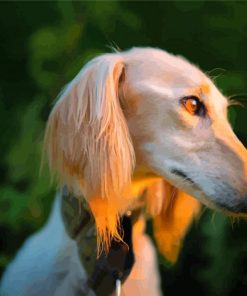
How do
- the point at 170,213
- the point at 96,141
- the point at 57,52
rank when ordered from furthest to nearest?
the point at 57,52, the point at 170,213, the point at 96,141

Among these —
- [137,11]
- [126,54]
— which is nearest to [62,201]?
[126,54]

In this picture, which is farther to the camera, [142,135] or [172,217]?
[172,217]

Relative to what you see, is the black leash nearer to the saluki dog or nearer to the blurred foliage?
the saluki dog

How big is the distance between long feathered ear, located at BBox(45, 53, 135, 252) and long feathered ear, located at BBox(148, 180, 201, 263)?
19cm

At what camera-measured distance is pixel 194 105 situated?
1.35m

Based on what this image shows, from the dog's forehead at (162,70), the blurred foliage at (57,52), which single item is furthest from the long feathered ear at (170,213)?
the dog's forehead at (162,70)

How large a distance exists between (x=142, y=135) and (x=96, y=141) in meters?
0.11

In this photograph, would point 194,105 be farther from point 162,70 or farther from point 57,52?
point 57,52

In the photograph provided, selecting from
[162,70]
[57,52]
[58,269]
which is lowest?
[58,269]

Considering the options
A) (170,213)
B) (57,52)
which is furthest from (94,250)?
(57,52)

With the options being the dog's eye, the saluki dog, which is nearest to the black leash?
the saluki dog

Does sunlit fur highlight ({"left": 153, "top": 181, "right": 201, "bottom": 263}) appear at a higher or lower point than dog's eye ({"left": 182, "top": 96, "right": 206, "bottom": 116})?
lower

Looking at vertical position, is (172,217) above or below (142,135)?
below

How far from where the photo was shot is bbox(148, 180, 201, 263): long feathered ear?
157 centimetres
